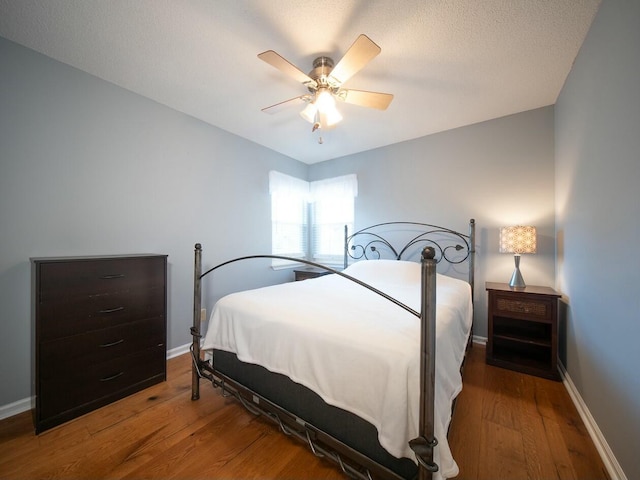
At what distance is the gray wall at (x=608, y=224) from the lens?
108 cm

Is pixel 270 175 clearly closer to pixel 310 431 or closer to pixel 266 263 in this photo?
pixel 266 263

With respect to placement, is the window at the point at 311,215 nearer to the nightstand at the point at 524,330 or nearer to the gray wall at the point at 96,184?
the gray wall at the point at 96,184

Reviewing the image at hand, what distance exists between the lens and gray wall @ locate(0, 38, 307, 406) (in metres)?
1.63

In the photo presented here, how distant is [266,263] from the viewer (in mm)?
3520

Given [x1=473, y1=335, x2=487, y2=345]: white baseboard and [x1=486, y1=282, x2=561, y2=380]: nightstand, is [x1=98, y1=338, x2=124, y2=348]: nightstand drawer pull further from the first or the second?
[x1=473, y1=335, x2=487, y2=345]: white baseboard

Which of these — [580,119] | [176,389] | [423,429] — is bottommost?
[176,389]

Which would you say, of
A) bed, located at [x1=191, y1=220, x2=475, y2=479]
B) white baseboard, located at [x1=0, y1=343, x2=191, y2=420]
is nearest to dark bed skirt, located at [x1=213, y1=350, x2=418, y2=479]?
bed, located at [x1=191, y1=220, x2=475, y2=479]

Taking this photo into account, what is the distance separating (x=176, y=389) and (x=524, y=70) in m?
3.67

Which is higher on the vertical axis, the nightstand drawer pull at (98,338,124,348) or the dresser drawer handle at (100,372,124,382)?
the nightstand drawer pull at (98,338,124,348)

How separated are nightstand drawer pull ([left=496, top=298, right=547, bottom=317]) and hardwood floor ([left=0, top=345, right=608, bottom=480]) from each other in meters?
0.59

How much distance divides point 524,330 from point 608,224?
1487mm

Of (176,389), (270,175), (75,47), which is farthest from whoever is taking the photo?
(270,175)

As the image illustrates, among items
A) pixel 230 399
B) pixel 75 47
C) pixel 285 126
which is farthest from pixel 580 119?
pixel 75 47

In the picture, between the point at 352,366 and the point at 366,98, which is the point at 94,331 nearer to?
the point at 352,366
